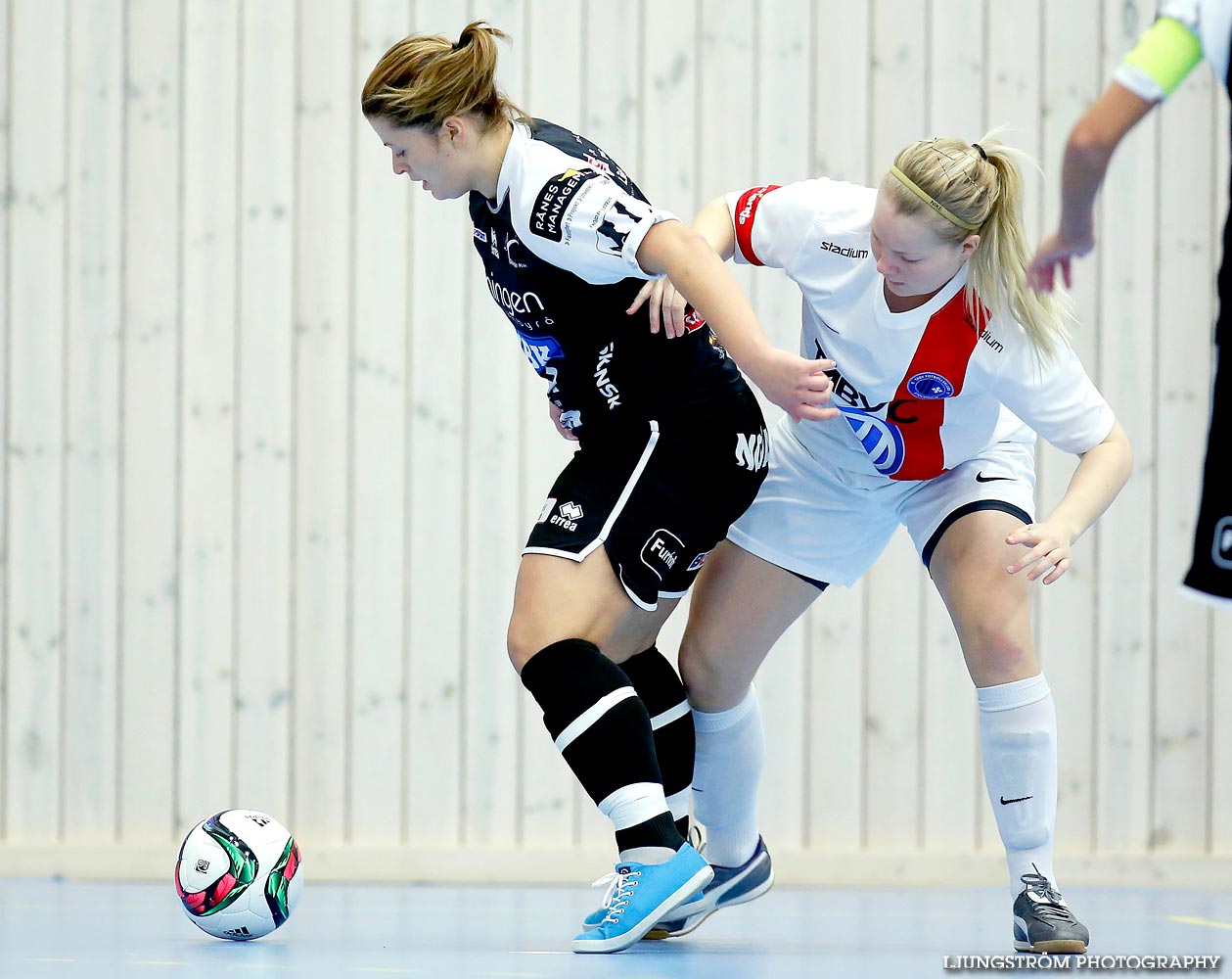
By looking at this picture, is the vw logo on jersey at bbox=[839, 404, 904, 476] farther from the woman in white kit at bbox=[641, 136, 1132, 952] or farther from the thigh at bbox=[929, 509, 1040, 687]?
the thigh at bbox=[929, 509, 1040, 687]

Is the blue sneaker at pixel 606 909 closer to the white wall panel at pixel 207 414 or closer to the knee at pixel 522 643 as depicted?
the knee at pixel 522 643

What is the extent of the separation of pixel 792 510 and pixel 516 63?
2.31 m

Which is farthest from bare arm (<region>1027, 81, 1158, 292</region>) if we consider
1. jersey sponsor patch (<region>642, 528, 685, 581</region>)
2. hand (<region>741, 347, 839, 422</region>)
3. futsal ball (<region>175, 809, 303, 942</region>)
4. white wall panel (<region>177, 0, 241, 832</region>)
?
white wall panel (<region>177, 0, 241, 832</region>)

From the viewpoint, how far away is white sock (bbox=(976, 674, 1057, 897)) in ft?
8.67

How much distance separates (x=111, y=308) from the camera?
14.8 ft

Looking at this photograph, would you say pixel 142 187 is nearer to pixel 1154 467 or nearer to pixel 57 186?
pixel 57 186

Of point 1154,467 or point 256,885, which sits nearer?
point 256,885

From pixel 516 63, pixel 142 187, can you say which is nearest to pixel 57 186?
pixel 142 187

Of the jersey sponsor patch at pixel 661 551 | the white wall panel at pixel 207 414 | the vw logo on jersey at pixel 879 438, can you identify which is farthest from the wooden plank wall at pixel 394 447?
the jersey sponsor patch at pixel 661 551

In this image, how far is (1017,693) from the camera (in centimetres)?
264

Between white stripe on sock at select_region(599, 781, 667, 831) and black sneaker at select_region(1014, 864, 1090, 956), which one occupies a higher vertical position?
white stripe on sock at select_region(599, 781, 667, 831)

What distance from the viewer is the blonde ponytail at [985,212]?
95.3 inches

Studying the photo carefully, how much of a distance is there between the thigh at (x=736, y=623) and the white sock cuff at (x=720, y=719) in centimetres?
1

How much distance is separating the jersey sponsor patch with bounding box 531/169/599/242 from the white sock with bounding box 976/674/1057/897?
121cm
